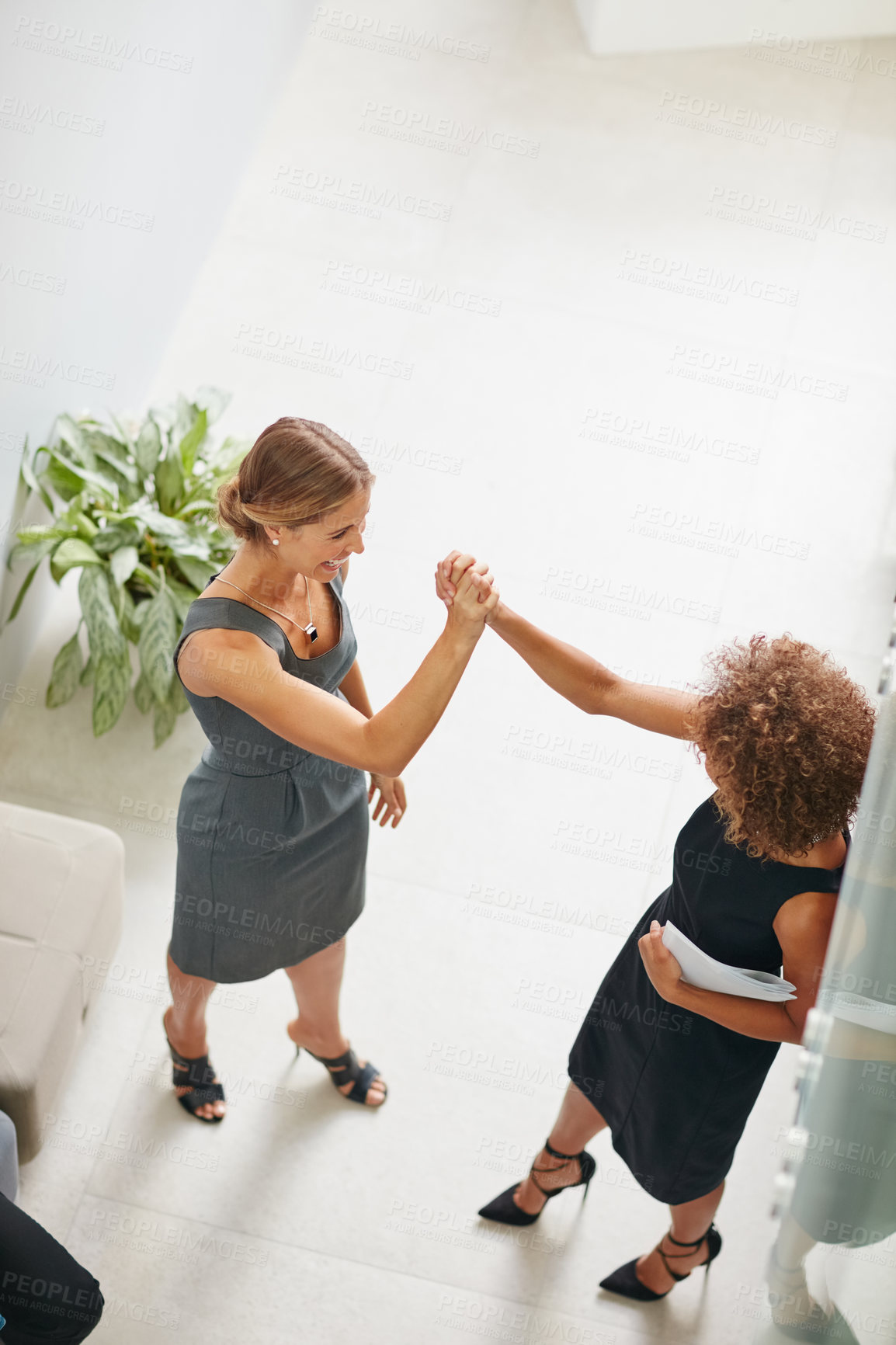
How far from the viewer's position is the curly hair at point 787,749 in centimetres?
167

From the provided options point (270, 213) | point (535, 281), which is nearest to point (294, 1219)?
point (535, 281)

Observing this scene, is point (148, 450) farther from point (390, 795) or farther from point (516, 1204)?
point (516, 1204)

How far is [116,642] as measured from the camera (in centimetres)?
318

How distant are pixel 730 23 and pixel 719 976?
5.25 meters

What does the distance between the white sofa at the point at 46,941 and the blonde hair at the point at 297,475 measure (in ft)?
3.93

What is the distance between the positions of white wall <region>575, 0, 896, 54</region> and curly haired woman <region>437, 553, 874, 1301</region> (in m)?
4.58

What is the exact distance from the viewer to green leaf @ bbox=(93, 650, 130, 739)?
10.5 ft

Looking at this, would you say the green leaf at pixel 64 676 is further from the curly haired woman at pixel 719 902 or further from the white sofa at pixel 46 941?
the curly haired woman at pixel 719 902

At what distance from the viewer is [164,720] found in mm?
3242

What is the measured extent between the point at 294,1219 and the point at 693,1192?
0.94 m

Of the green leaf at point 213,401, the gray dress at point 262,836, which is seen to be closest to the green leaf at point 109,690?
the green leaf at point 213,401

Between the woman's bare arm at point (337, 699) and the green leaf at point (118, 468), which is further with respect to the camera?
the green leaf at point (118, 468)

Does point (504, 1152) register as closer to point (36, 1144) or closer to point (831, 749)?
point (36, 1144)

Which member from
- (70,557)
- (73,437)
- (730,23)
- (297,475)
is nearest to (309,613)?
(297,475)
